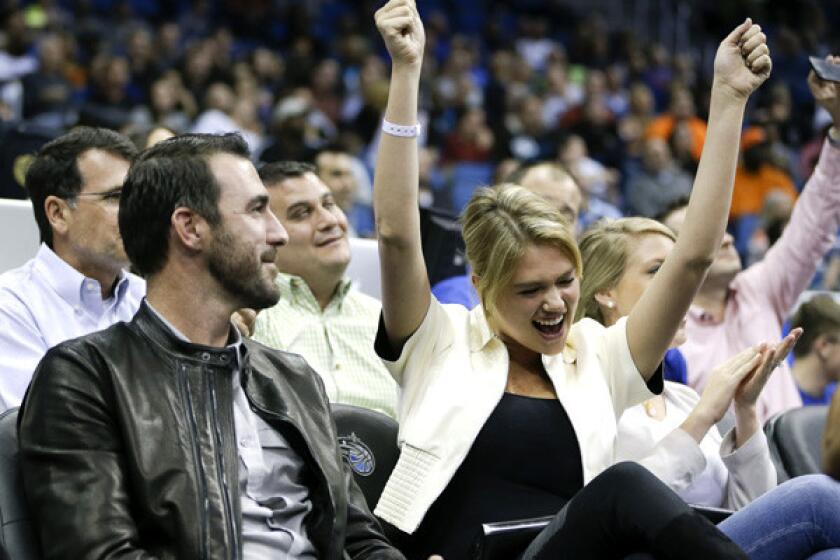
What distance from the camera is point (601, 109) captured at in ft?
34.5

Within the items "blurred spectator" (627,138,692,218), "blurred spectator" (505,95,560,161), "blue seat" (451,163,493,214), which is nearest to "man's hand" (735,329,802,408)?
"blue seat" (451,163,493,214)

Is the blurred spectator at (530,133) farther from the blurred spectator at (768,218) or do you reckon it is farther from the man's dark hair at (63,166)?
the man's dark hair at (63,166)

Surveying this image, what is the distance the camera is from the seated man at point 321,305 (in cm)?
336

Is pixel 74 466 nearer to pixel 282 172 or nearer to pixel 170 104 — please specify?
pixel 282 172

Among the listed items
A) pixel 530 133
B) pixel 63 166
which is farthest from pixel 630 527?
pixel 530 133

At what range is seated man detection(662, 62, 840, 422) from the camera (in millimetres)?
3920

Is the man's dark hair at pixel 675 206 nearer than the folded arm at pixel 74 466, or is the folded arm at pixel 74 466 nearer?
the folded arm at pixel 74 466

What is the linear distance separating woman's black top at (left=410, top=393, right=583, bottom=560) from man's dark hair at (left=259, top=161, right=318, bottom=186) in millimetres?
1286

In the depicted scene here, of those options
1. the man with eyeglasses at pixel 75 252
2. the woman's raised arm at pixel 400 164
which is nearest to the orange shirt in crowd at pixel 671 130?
the man with eyeglasses at pixel 75 252

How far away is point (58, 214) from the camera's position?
307 cm

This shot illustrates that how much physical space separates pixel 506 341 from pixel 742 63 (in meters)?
0.72

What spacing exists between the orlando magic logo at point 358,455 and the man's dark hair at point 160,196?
2.23 ft

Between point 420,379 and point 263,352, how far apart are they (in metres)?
0.38

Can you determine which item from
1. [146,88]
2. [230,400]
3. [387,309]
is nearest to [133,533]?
[230,400]
